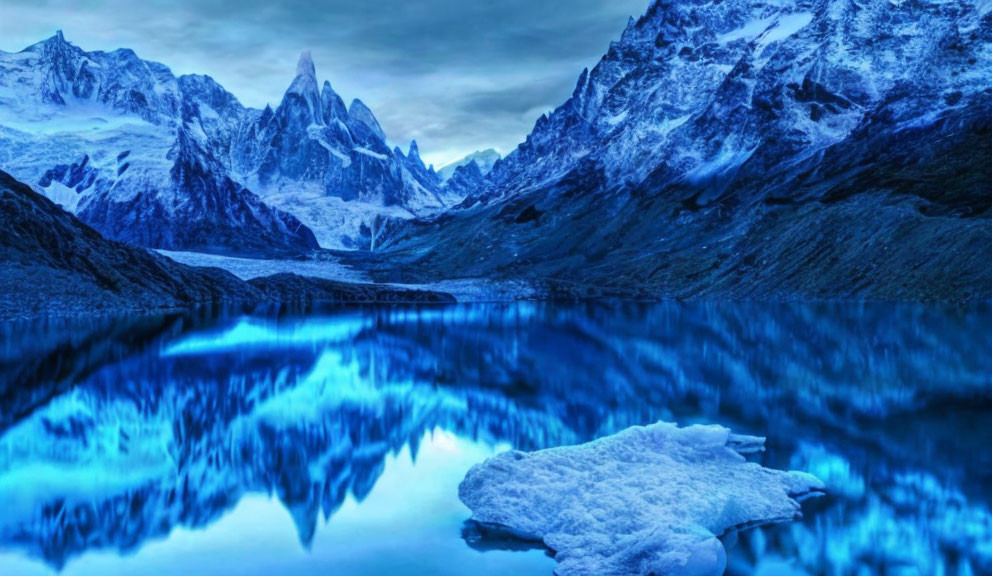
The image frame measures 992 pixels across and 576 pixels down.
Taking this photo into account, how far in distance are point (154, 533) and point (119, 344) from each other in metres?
42.1

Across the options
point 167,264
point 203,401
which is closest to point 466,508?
point 203,401

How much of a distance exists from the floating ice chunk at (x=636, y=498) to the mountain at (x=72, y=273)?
6919 centimetres

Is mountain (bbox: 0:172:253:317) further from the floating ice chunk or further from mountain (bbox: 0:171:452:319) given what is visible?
the floating ice chunk

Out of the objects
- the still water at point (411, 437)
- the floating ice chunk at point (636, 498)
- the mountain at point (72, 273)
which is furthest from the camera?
the mountain at point (72, 273)

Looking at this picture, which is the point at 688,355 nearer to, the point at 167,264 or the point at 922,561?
the point at 922,561

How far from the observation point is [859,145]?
183500 millimetres

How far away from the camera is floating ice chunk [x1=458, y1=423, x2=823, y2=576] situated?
16.0 meters

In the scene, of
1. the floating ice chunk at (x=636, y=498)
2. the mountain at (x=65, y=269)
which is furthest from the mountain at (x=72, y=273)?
the floating ice chunk at (x=636, y=498)

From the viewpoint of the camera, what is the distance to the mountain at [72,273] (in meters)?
85.9

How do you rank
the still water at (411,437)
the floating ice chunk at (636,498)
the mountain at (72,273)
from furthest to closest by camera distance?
the mountain at (72,273)
the still water at (411,437)
the floating ice chunk at (636,498)

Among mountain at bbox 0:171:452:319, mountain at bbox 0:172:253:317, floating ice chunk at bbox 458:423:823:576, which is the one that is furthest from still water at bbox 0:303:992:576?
mountain at bbox 0:171:452:319

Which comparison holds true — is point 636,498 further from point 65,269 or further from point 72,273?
point 65,269

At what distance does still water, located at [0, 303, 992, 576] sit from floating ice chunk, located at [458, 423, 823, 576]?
71 centimetres

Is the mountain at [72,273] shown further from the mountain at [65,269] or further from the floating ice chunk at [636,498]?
the floating ice chunk at [636,498]
